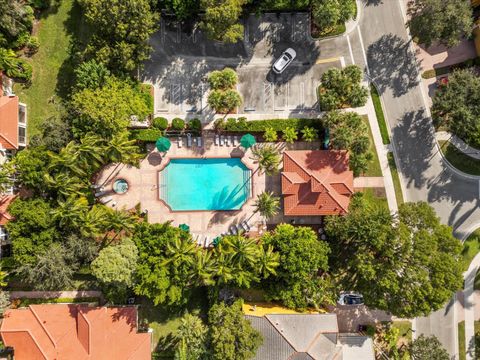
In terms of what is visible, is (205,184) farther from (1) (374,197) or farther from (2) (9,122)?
(2) (9,122)

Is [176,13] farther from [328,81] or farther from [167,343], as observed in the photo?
[167,343]

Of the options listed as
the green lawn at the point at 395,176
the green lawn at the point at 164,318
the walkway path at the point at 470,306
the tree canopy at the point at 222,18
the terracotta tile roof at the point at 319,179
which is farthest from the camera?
the green lawn at the point at 395,176

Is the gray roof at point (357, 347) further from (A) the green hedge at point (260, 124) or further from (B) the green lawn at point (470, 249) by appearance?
(A) the green hedge at point (260, 124)

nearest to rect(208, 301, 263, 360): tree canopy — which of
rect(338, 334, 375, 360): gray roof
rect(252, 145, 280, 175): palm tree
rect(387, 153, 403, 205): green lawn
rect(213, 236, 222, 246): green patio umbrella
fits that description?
rect(213, 236, 222, 246): green patio umbrella

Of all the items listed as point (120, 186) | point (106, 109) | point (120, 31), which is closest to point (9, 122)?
point (106, 109)

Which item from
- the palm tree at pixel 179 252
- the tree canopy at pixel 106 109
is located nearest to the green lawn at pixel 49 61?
the tree canopy at pixel 106 109

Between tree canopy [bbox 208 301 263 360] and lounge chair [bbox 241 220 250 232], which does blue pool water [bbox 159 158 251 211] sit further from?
tree canopy [bbox 208 301 263 360]
